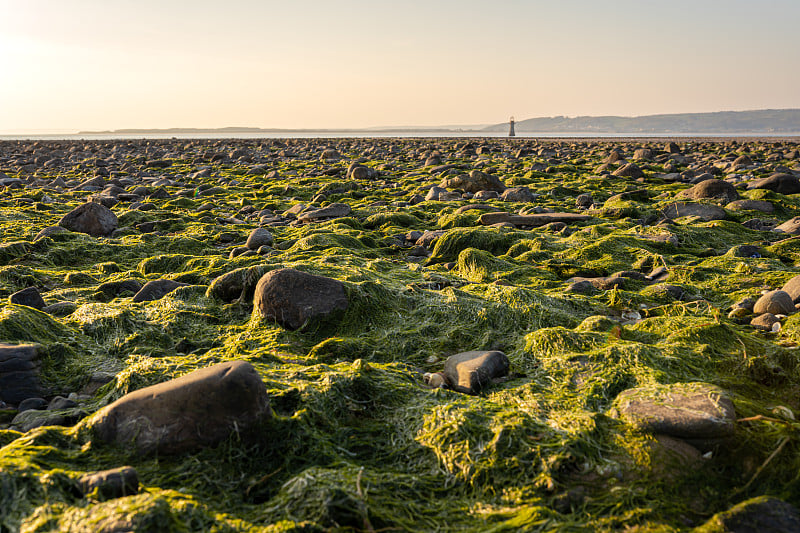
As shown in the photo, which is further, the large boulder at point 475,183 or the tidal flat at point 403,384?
the large boulder at point 475,183

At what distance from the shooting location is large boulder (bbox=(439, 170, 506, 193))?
11.7m

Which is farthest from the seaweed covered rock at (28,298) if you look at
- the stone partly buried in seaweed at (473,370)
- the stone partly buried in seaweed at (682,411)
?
the stone partly buried in seaweed at (682,411)

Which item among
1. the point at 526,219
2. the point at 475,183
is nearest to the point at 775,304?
the point at 526,219

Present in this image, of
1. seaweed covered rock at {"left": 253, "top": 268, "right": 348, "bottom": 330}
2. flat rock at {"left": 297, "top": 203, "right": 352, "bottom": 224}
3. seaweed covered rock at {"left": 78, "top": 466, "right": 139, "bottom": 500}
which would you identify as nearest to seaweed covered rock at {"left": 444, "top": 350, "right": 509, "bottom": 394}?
seaweed covered rock at {"left": 253, "top": 268, "right": 348, "bottom": 330}

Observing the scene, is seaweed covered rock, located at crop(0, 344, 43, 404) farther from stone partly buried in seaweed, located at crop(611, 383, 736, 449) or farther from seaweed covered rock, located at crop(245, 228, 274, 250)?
seaweed covered rock, located at crop(245, 228, 274, 250)

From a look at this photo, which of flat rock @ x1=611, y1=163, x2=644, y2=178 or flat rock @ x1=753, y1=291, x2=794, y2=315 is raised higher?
flat rock @ x1=611, y1=163, x2=644, y2=178

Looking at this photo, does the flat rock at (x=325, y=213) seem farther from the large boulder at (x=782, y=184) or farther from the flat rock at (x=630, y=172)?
the flat rock at (x=630, y=172)

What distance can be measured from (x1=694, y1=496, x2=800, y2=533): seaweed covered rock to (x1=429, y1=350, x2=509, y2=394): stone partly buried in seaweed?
1363mm

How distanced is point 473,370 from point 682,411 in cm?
114

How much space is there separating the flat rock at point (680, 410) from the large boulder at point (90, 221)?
303 inches

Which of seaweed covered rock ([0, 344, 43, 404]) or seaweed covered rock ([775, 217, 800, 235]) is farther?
seaweed covered rock ([775, 217, 800, 235])

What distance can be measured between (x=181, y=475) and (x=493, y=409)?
1.55m

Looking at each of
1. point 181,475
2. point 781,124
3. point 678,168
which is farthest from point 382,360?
point 781,124

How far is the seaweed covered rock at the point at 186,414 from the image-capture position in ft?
7.32
